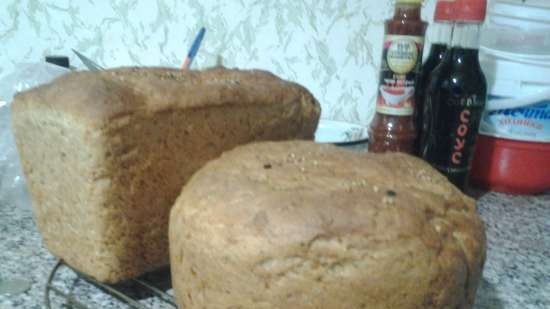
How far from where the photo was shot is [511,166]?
3.59 feet

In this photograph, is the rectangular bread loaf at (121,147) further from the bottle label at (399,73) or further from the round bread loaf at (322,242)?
the bottle label at (399,73)

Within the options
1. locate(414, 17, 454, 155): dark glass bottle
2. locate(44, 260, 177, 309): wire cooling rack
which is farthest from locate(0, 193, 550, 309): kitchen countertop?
locate(414, 17, 454, 155): dark glass bottle

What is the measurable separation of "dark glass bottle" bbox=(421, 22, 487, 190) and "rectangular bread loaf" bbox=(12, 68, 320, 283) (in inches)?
16.7

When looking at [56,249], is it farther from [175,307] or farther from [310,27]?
[310,27]

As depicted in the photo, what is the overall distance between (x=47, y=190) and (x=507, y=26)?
3.18 feet

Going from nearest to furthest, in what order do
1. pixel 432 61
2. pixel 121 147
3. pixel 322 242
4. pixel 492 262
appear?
1. pixel 322 242
2. pixel 121 147
3. pixel 492 262
4. pixel 432 61

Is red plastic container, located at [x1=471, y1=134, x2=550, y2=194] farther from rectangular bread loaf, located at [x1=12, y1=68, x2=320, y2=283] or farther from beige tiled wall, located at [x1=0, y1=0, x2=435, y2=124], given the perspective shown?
rectangular bread loaf, located at [x1=12, y1=68, x2=320, y2=283]

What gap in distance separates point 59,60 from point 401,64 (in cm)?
83

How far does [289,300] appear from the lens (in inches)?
18.0

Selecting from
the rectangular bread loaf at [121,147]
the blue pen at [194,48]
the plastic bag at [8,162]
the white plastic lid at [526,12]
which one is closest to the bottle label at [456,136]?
the white plastic lid at [526,12]

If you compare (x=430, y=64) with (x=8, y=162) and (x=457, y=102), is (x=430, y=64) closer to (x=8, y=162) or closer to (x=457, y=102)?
(x=457, y=102)

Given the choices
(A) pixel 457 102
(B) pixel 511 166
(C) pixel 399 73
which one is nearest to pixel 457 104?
(A) pixel 457 102

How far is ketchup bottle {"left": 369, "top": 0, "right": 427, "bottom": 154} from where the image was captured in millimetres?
903

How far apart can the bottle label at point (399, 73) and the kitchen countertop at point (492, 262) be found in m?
0.30
